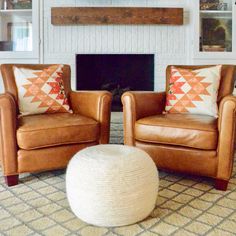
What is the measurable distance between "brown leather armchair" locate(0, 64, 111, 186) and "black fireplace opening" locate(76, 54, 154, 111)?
177 cm

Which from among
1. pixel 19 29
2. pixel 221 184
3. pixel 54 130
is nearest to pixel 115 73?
pixel 19 29

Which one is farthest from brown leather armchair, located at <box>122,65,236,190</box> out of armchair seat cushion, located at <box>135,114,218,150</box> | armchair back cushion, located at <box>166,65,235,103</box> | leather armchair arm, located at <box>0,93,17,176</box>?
leather armchair arm, located at <box>0,93,17,176</box>

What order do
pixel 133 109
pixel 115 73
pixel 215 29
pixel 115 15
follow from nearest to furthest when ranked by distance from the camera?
1. pixel 133 109
2. pixel 115 15
3. pixel 215 29
4. pixel 115 73

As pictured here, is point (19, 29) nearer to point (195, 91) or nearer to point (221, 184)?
point (195, 91)

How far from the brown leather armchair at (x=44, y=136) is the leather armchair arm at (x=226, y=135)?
79 centimetres

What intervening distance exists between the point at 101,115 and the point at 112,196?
0.94 meters

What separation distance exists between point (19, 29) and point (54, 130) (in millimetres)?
2422

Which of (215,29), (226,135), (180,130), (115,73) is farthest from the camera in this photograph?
(115,73)

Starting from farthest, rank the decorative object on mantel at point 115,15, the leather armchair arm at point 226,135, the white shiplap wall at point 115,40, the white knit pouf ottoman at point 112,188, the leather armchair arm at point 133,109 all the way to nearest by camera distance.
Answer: the white shiplap wall at point 115,40, the decorative object on mantel at point 115,15, the leather armchair arm at point 133,109, the leather armchair arm at point 226,135, the white knit pouf ottoman at point 112,188

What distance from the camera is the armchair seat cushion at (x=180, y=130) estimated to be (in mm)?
1973

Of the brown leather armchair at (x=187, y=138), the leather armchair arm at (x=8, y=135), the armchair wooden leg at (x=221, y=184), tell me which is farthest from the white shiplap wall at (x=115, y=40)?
the armchair wooden leg at (x=221, y=184)

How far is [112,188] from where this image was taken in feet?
4.72

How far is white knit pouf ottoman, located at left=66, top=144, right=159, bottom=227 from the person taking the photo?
1.44 metres

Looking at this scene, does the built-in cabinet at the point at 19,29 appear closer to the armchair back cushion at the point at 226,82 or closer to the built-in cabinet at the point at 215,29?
the built-in cabinet at the point at 215,29
